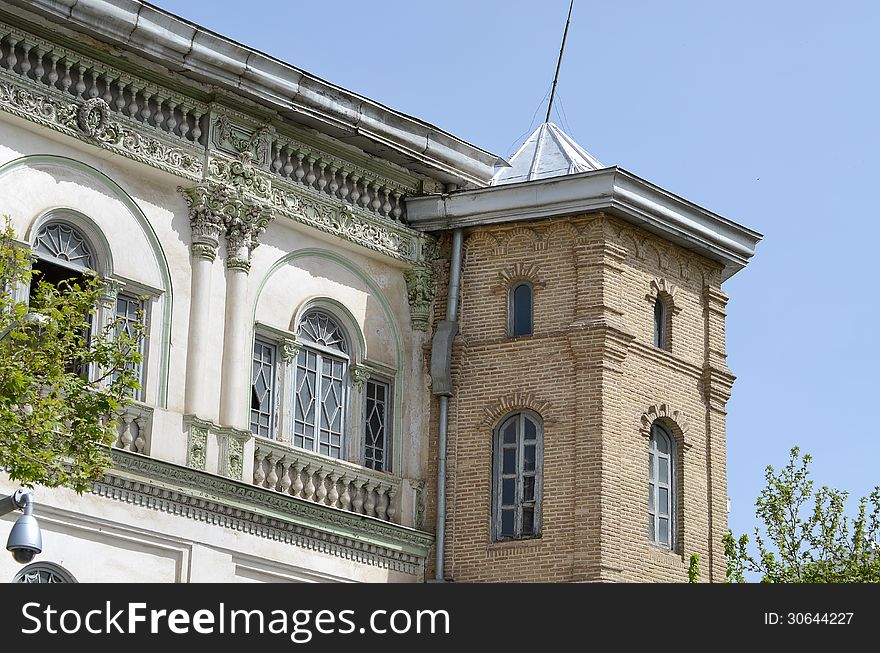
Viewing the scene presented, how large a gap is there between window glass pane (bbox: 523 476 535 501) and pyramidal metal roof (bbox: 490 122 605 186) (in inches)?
150

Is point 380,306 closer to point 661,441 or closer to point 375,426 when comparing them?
point 375,426

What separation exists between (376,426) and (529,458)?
1.88 m

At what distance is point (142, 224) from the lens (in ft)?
81.3

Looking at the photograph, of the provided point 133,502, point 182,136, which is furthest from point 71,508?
point 182,136

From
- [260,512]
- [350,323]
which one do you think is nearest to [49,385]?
[260,512]

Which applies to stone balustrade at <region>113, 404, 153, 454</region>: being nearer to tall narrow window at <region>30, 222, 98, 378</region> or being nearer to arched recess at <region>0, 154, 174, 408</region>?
arched recess at <region>0, 154, 174, 408</region>

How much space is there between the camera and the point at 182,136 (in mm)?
25219

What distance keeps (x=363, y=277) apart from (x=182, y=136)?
10.8 ft

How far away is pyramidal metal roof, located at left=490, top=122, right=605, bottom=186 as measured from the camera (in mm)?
28672

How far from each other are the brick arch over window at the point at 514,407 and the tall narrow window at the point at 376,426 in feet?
3.94

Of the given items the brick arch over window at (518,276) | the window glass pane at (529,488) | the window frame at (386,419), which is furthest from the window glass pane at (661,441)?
the window frame at (386,419)

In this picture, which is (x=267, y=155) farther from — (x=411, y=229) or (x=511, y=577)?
(x=511, y=577)

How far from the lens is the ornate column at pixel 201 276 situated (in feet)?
81.6

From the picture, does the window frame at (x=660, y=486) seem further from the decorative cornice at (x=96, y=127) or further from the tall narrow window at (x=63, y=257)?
the tall narrow window at (x=63, y=257)
